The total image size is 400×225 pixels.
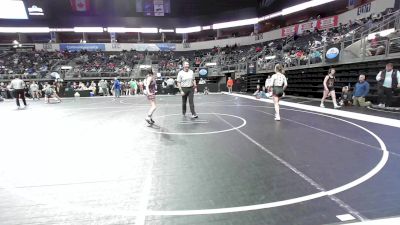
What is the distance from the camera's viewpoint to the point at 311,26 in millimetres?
32281

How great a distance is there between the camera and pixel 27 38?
44344 mm

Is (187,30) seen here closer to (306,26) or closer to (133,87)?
(306,26)

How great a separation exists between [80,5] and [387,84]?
130 feet

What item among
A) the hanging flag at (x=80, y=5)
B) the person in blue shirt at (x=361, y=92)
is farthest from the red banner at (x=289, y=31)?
the hanging flag at (x=80, y=5)

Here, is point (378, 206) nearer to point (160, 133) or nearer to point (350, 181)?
point (350, 181)

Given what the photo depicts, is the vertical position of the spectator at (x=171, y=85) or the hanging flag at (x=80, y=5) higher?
the hanging flag at (x=80, y=5)

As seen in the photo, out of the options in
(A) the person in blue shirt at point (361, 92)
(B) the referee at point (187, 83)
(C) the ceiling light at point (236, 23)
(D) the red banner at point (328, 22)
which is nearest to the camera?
(B) the referee at point (187, 83)

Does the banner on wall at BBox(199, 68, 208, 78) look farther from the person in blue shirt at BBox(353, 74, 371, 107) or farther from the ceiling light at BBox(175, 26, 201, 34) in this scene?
the person in blue shirt at BBox(353, 74, 371, 107)

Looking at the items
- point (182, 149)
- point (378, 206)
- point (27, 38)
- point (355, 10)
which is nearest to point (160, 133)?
point (182, 149)

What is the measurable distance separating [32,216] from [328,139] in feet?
16.5

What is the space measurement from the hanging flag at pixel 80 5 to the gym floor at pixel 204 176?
122 feet

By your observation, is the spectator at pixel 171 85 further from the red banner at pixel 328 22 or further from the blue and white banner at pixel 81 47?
the blue and white banner at pixel 81 47

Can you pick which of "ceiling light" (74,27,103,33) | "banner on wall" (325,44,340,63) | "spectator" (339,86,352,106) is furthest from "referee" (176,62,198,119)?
"ceiling light" (74,27,103,33)

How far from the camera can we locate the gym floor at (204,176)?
269 cm
